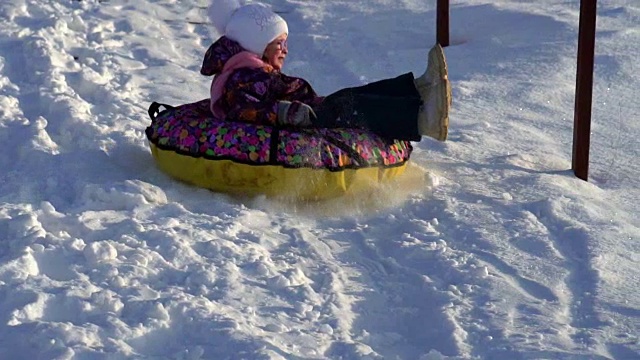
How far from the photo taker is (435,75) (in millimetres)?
5301

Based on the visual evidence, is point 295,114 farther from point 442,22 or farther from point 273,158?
point 442,22

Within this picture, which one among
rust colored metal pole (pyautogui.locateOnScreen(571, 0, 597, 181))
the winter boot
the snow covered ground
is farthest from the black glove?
rust colored metal pole (pyautogui.locateOnScreen(571, 0, 597, 181))

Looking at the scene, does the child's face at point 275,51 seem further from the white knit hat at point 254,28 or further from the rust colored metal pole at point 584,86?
the rust colored metal pole at point 584,86

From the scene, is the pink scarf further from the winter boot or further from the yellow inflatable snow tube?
the winter boot

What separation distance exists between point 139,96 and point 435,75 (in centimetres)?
246

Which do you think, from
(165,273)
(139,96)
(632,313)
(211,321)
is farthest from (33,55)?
(632,313)

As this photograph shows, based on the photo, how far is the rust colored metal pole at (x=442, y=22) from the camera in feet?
27.5

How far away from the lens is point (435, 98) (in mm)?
5320

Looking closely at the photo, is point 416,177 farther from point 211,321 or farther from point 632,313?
point 211,321

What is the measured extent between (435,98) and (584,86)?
0.96 metres

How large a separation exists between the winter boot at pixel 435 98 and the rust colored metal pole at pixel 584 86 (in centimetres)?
90

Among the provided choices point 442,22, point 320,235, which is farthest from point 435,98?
point 442,22

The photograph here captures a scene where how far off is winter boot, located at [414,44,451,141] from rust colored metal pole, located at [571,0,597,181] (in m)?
0.90

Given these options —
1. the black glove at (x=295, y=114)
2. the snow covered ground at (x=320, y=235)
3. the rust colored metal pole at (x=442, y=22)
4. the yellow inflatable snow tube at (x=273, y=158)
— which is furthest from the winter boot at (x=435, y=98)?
the rust colored metal pole at (x=442, y=22)
